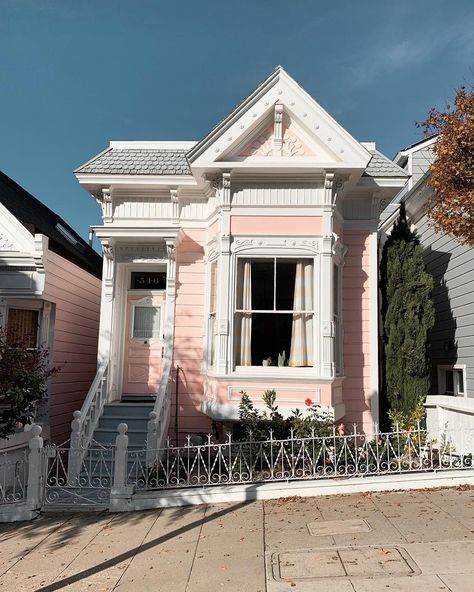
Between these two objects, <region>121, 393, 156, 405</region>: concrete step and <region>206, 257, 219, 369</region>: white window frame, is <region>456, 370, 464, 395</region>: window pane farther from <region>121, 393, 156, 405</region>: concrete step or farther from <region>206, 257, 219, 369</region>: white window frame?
<region>121, 393, 156, 405</region>: concrete step

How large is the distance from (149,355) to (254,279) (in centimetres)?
295

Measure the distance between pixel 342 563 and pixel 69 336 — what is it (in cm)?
803

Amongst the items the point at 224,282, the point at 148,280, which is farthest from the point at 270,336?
the point at 148,280

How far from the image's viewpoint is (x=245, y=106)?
355 inches

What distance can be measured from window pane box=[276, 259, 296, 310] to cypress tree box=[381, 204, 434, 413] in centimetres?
225

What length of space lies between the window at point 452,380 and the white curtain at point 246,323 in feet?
14.6

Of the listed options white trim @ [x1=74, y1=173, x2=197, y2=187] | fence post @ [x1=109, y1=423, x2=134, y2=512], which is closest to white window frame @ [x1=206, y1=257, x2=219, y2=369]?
white trim @ [x1=74, y1=173, x2=197, y2=187]

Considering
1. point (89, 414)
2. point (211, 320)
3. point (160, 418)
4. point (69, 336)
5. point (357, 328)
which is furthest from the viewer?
point (69, 336)

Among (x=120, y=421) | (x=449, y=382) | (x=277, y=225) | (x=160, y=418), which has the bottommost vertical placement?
(x=120, y=421)

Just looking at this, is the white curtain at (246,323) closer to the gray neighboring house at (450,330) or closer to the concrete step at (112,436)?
A: the concrete step at (112,436)

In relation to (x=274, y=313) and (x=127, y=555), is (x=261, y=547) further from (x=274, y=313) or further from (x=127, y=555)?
(x=274, y=313)

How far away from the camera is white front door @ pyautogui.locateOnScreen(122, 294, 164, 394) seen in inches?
408

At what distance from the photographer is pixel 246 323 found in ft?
29.5

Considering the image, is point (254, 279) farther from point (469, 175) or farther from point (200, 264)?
point (469, 175)
